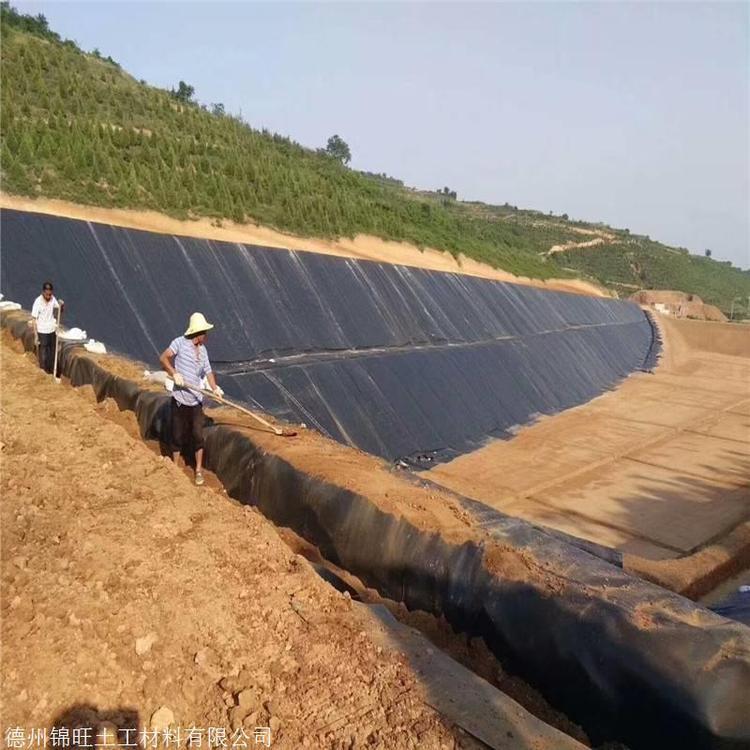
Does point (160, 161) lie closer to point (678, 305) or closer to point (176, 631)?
point (176, 631)

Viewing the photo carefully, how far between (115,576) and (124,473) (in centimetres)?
156

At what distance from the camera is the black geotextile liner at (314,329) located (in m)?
10.6

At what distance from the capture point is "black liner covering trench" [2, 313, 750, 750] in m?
2.89

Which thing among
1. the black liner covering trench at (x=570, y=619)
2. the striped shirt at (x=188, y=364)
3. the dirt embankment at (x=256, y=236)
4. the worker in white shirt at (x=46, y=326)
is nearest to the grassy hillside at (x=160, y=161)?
the dirt embankment at (x=256, y=236)

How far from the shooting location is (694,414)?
1903 centimetres

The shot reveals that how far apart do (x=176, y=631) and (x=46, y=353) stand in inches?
227

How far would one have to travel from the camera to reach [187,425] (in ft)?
18.9

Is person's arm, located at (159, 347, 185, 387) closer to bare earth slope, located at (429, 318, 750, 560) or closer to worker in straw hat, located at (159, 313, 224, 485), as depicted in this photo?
worker in straw hat, located at (159, 313, 224, 485)

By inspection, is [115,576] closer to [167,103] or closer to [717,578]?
[717,578]

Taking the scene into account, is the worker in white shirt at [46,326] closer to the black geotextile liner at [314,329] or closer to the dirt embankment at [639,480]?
the black geotextile liner at [314,329]

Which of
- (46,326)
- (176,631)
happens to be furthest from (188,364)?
(46,326)

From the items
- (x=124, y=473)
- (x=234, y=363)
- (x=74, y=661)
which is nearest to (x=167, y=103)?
(x=234, y=363)

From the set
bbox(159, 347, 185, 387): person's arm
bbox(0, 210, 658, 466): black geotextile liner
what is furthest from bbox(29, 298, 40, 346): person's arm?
bbox(159, 347, 185, 387): person's arm

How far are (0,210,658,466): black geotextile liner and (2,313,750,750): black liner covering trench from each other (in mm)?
5603
